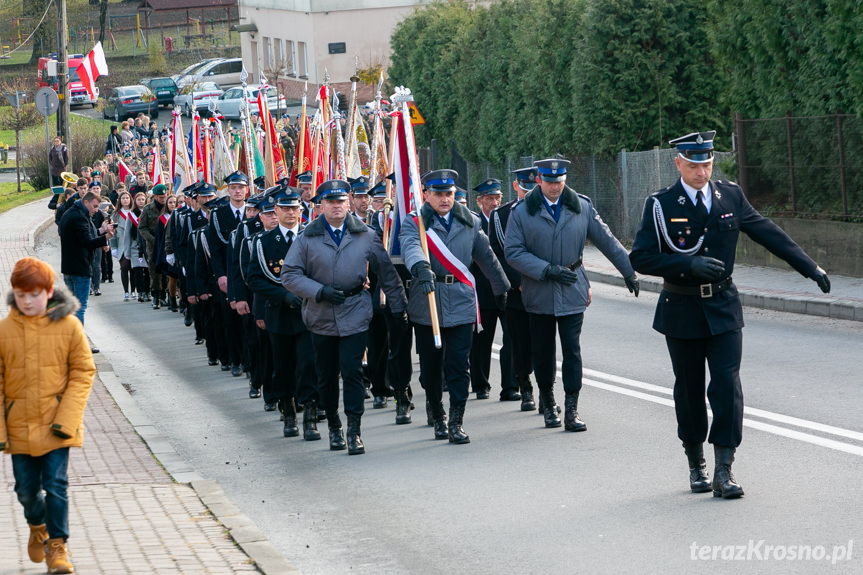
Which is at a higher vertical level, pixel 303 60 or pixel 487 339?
pixel 303 60

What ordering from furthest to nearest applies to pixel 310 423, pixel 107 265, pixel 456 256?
pixel 107 265 → pixel 310 423 → pixel 456 256

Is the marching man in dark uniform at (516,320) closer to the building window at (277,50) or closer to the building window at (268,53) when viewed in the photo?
the building window at (277,50)

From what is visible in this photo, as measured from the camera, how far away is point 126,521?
7.99 m

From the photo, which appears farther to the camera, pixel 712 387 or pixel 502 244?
pixel 502 244

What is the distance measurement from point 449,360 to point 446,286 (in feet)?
1.78

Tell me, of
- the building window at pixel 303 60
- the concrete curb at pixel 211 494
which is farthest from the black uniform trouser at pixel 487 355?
the building window at pixel 303 60

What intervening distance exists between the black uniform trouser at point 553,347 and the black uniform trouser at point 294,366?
1.73 m

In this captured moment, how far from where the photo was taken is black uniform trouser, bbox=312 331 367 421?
10.1 m

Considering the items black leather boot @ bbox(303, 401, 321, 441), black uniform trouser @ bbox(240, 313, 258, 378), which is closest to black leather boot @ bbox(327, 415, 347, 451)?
black leather boot @ bbox(303, 401, 321, 441)

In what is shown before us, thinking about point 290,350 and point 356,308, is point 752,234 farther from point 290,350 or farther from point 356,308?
point 290,350

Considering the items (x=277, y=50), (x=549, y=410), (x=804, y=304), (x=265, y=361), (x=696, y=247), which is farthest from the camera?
(x=277, y=50)

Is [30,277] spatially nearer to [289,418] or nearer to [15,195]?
[289,418]

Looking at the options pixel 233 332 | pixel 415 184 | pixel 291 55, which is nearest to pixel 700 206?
pixel 415 184

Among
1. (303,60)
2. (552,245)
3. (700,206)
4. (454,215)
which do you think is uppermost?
(303,60)
